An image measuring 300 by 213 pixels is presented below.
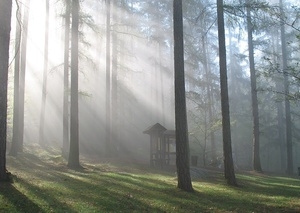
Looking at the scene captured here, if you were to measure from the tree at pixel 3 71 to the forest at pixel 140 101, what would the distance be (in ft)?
0.09

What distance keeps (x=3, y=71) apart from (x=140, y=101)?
27381 mm

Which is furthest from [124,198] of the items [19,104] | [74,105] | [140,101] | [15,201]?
[140,101]

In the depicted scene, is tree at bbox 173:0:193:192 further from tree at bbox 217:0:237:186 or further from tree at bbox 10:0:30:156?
tree at bbox 10:0:30:156

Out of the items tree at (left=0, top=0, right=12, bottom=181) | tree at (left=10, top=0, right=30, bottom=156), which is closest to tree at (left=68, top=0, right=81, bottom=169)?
tree at (left=10, top=0, right=30, bottom=156)

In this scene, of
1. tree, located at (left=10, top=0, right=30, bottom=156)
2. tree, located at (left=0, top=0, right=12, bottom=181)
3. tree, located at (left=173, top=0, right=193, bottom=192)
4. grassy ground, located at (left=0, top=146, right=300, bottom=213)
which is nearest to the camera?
grassy ground, located at (left=0, top=146, right=300, bottom=213)

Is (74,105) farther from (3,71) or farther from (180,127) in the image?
(3,71)

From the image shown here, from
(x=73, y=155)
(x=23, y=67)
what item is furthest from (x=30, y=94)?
(x=73, y=155)

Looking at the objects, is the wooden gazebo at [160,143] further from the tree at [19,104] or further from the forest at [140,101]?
the tree at [19,104]

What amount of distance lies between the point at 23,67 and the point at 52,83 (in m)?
13.0

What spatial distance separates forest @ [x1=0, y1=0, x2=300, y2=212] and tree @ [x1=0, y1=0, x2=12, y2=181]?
28mm

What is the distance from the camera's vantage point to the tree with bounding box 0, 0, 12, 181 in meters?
8.42

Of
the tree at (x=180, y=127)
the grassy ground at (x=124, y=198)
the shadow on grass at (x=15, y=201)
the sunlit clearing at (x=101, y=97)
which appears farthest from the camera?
the sunlit clearing at (x=101, y=97)

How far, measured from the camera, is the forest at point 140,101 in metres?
10.6

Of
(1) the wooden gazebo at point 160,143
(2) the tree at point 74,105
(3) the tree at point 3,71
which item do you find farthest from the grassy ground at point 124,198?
(1) the wooden gazebo at point 160,143
